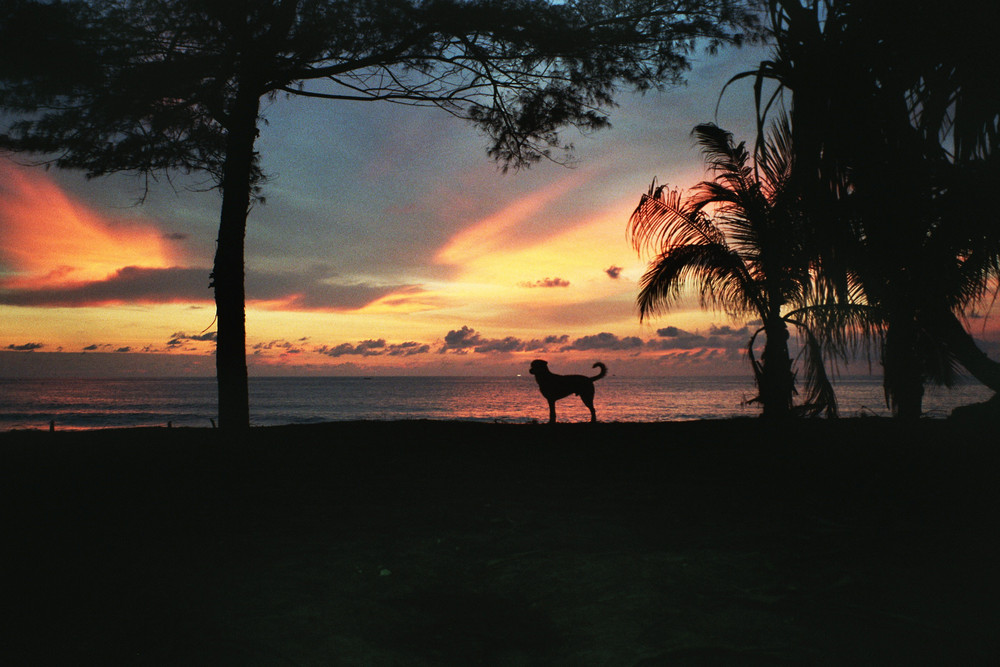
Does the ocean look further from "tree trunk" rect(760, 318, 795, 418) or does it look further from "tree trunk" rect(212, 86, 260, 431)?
"tree trunk" rect(212, 86, 260, 431)

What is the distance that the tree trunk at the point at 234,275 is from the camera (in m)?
8.59

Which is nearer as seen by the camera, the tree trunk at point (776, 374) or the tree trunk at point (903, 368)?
the tree trunk at point (903, 368)

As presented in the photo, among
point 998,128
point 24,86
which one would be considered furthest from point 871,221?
point 24,86

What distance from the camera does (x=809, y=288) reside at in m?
7.68

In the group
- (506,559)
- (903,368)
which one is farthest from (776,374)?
(506,559)

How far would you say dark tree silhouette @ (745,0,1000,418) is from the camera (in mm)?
5395

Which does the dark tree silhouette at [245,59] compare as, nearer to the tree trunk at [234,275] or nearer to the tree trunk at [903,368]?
the tree trunk at [234,275]

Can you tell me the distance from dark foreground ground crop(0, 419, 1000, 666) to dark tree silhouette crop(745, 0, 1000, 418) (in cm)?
173

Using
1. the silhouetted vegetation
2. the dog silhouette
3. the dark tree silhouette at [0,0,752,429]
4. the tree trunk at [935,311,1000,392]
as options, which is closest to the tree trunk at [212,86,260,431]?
the dark tree silhouette at [0,0,752,429]

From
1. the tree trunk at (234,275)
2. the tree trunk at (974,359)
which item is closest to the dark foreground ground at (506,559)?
the tree trunk at (974,359)

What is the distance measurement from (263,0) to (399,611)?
773 centimetres

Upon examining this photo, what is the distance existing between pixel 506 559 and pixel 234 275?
21.5 ft

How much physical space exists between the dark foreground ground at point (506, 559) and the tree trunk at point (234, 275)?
220cm

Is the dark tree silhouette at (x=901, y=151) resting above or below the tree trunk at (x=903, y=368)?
above
